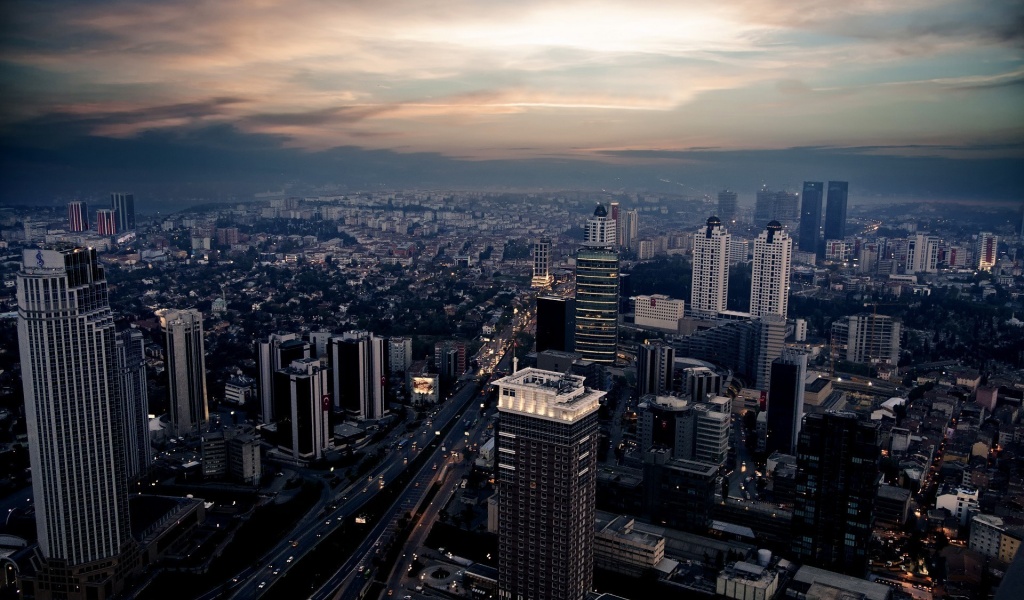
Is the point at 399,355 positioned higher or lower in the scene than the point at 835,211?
lower

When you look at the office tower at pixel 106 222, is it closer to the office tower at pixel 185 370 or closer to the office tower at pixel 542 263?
the office tower at pixel 185 370

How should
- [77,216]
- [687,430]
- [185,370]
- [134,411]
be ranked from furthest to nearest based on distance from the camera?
[77,216], [185,370], [687,430], [134,411]

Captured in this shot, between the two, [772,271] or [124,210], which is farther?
[772,271]

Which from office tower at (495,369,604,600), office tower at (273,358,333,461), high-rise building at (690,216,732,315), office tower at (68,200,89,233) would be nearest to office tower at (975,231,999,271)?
high-rise building at (690,216,732,315)

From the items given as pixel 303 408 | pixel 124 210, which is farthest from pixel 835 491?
pixel 124 210

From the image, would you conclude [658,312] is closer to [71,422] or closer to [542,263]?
[542,263]

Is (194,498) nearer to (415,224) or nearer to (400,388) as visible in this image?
(400,388)
